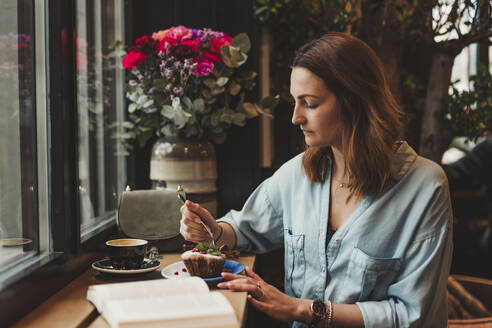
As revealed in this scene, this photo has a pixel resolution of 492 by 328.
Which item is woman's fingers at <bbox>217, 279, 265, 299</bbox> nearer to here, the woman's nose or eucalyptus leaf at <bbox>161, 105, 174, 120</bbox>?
the woman's nose

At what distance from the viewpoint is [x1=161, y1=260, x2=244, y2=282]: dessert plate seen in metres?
1.28

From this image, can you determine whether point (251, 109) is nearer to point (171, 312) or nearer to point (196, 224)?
point (196, 224)

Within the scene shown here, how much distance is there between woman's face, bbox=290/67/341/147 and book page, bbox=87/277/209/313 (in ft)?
1.69

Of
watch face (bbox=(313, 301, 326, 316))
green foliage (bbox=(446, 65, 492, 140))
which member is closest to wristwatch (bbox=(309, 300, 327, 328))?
watch face (bbox=(313, 301, 326, 316))

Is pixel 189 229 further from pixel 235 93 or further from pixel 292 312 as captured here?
pixel 235 93

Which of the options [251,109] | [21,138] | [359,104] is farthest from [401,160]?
[21,138]

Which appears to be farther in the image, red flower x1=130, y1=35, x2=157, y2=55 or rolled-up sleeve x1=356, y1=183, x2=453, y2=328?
red flower x1=130, y1=35, x2=157, y2=55

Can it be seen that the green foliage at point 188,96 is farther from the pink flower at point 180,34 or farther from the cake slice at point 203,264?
the cake slice at point 203,264

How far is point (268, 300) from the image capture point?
4.10 ft

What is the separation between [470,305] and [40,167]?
1862 millimetres

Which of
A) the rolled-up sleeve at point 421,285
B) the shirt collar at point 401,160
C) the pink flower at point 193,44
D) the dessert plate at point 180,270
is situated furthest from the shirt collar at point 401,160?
the pink flower at point 193,44

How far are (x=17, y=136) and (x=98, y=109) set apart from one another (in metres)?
0.60

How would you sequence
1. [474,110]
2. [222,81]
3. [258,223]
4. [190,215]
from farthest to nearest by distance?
[474,110] < [222,81] < [258,223] < [190,215]

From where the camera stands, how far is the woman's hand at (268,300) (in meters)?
1.22
